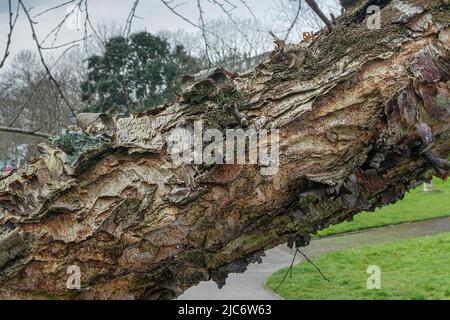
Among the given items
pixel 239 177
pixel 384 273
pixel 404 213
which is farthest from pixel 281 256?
pixel 239 177

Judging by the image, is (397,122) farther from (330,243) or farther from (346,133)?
(330,243)

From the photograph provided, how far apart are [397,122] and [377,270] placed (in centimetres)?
602

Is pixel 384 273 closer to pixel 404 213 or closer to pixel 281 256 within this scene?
pixel 281 256

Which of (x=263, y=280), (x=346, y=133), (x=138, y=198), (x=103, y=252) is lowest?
(x=263, y=280)

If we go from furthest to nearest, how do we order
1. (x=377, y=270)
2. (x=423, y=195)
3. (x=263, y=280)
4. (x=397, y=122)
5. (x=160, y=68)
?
1. (x=423, y=195)
2. (x=160, y=68)
3. (x=263, y=280)
4. (x=377, y=270)
5. (x=397, y=122)

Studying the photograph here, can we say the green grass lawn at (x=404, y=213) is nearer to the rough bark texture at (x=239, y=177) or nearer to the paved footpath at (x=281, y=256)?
the paved footpath at (x=281, y=256)

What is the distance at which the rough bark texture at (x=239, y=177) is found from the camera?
1.16 metres

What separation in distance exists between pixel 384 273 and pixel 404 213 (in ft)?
16.1

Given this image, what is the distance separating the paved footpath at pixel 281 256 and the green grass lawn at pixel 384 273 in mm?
327

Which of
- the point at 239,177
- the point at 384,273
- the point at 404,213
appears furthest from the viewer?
the point at 404,213

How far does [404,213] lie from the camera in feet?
37.9
